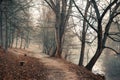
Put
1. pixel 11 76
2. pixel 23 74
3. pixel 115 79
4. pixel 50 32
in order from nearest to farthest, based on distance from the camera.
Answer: pixel 11 76
pixel 23 74
pixel 115 79
pixel 50 32

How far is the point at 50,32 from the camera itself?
4762cm

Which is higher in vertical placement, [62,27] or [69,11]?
[69,11]

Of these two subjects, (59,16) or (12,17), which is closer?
(12,17)

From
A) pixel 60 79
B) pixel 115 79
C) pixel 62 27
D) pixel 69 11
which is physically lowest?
pixel 115 79

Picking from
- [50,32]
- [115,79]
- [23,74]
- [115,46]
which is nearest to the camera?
[23,74]

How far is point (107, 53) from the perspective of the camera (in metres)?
66.1

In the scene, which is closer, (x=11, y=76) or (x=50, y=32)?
(x=11, y=76)

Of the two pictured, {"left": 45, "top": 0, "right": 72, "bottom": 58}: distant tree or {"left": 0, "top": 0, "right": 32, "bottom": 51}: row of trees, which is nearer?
{"left": 0, "top": 0, "right": 32, "bottom": 51}: row of trees

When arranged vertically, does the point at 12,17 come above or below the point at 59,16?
below

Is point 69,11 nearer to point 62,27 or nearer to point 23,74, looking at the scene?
point 62,27

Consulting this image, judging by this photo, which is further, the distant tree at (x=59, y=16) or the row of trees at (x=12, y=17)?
the distant tree at (x=59, y=16)

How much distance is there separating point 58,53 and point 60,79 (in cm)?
1325

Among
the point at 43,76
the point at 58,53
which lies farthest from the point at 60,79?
the point at 58,53

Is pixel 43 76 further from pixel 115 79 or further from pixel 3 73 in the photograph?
pixel 115 79
